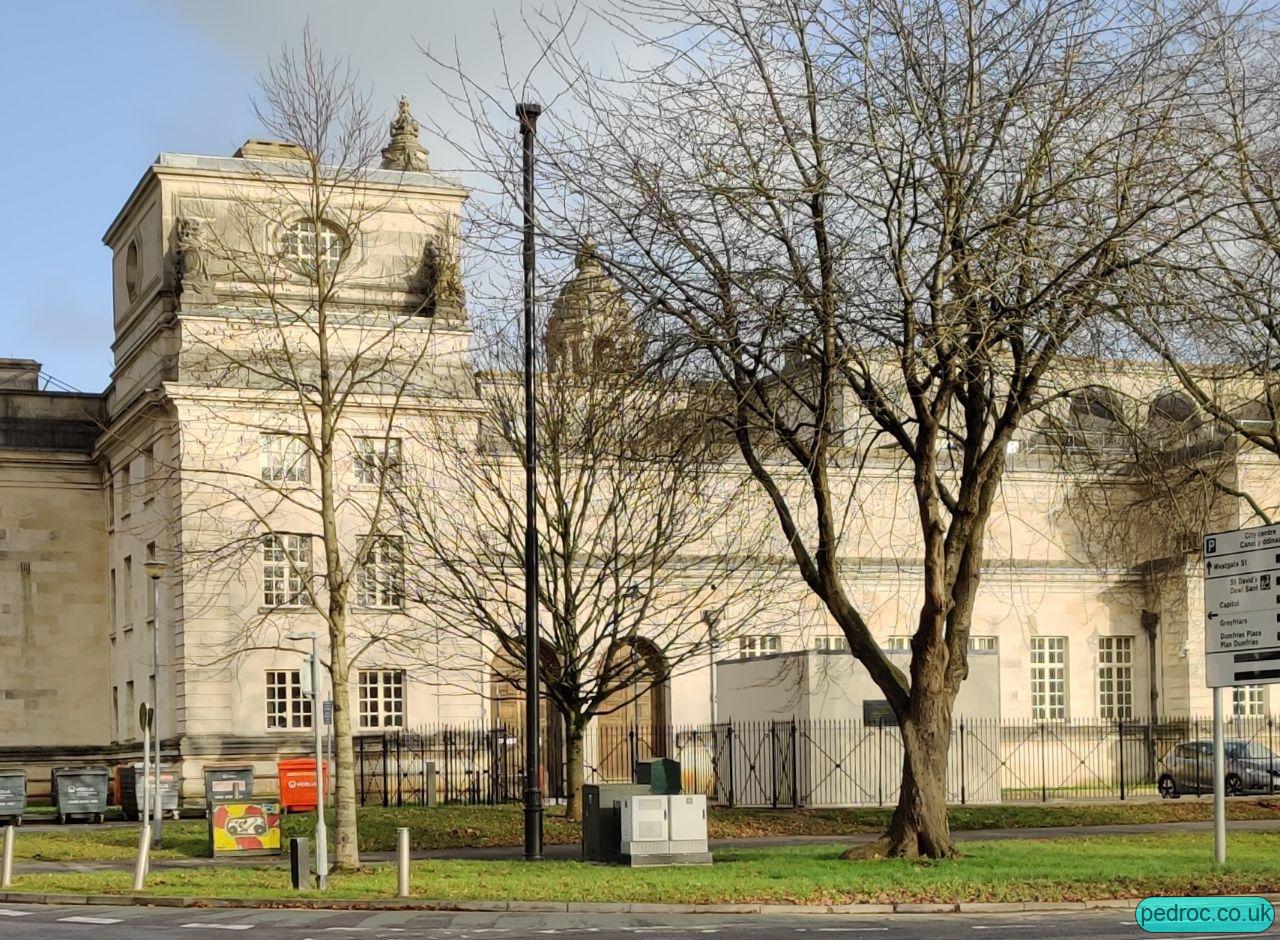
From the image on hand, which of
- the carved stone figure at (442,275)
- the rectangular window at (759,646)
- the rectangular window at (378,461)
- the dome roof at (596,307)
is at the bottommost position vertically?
the rectangular window at (759,646)

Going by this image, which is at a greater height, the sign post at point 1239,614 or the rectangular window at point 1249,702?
the sign post at point 1239,614

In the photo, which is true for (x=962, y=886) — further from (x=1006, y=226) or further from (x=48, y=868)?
(x=48, y=868)

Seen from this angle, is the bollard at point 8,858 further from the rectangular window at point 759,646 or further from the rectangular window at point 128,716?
the rectangular window at point 128,716

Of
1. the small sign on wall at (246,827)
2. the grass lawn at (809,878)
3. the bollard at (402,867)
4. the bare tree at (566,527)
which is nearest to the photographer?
the grass lawn at (809,878)

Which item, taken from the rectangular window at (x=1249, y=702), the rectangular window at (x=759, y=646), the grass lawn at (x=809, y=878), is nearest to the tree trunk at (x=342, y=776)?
the grass lawn at (x=809, y=878)

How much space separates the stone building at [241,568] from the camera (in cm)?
4900

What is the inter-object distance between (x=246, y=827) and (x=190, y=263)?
23.4 m

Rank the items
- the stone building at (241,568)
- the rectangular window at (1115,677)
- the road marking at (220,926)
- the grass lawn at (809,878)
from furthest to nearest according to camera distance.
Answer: the rectangular window at (1115,677) → the stone building at (241,568) → the grass lawn at (809,878) → the road marking at (220,926)

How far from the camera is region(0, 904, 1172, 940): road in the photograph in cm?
1764

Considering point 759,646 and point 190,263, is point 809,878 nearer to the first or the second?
point 759,646

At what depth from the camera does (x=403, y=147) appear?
187 ft

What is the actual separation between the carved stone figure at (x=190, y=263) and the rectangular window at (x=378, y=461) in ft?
19.3

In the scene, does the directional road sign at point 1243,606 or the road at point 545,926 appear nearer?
the road at point 545,926

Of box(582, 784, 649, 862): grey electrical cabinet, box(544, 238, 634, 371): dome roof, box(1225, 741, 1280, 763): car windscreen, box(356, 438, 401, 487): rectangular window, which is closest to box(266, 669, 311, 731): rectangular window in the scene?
box(356, 438, 401, 487): rectangular window
